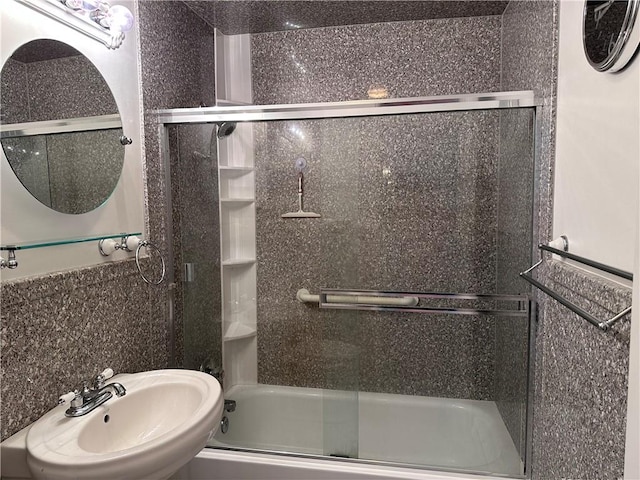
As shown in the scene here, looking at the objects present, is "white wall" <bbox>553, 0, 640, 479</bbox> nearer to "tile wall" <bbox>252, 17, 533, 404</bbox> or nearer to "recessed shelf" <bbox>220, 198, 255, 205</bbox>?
"tile wall" <bbox>252, 17, 533, 404</bbox>

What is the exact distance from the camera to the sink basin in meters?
0.99

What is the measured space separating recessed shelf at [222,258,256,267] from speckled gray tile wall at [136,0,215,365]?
26 centimetres

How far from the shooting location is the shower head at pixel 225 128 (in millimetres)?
1932

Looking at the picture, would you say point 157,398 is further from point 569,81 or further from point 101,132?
point 569,81

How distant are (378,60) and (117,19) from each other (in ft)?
4.68

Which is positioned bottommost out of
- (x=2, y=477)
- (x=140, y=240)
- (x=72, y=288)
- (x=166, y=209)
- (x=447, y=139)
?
(x=2, y=477)

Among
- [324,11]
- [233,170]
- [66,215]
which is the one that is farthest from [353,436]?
[324,11]

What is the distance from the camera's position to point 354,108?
5.91ft

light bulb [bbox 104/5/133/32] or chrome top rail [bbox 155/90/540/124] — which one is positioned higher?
light bulb [bbox 104/5/133/32]

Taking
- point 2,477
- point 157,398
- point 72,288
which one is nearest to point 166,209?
point 72,288

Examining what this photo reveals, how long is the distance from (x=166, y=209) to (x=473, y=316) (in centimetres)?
163

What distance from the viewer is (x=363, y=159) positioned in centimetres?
193

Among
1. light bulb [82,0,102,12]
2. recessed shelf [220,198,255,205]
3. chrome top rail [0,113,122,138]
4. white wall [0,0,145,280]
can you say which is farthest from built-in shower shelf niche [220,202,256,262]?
light bulb [82,0,102,12]

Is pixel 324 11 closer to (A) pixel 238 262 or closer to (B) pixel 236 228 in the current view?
(B) pixel 236 228
